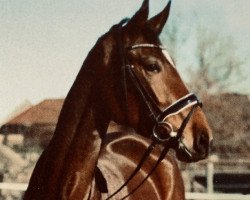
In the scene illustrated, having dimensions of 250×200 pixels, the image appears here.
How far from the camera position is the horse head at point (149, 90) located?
3.47 meters

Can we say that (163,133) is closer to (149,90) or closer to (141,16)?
(149,90)

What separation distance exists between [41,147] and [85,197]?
22582 mm

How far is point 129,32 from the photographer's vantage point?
3760 millimetres

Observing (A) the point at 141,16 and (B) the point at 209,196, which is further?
(B) the point at 209,196

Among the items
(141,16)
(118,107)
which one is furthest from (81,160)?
(141,16)

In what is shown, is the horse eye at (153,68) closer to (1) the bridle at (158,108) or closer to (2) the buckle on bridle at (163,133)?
(1) the bridle at (158,108)

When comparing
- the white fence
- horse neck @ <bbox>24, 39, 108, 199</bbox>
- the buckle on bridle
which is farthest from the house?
the buckle on bridle

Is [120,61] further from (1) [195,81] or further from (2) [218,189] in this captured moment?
(1) [195,81]

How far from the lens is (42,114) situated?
1433 inches

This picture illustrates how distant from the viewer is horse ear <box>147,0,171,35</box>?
3.74 metres

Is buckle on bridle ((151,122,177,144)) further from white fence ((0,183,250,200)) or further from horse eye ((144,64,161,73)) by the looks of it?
white fence ((0,183,250,200))

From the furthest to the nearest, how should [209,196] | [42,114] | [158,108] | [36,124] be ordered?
1. [42,114]
2. [36,124]
3. [209,196]
4. [158,108]

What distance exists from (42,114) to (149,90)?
33.3 metres

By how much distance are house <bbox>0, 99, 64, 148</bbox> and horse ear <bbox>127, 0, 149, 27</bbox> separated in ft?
74.7
